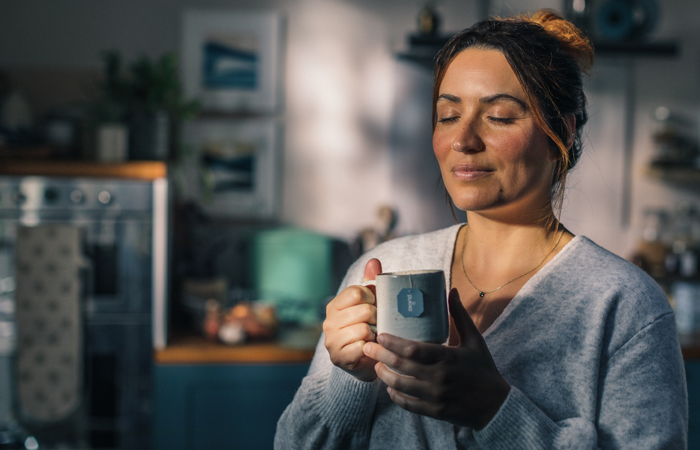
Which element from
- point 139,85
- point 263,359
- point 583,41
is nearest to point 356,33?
point 139,85

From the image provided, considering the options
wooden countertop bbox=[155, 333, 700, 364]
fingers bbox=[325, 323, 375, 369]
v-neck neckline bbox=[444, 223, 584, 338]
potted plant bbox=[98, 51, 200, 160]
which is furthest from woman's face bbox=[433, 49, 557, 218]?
potted plant bbox=[98, 51, 200, 160]

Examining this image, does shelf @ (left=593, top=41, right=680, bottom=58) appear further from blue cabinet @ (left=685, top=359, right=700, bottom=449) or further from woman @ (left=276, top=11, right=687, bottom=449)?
woman @ (left=276, top=11, right=687, bottom=449)

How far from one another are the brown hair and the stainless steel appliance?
1.57 meters


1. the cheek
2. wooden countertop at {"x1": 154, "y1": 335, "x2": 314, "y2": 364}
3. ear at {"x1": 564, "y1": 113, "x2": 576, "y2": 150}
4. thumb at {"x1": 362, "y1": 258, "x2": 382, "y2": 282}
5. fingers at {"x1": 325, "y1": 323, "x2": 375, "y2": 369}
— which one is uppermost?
ear at {"x1": 564, "y1": 113, "x2": 576, "y2": 150}

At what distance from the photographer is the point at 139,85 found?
7.27ft

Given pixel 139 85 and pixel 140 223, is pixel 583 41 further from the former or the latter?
pixel 139 85

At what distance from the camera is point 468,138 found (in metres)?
0.72

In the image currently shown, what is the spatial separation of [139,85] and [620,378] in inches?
82.6

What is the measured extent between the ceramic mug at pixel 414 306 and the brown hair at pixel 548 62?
0.28m

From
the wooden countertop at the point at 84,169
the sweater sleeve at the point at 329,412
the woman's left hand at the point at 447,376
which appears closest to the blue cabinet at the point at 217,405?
the wooden countertop at the point at 84,169

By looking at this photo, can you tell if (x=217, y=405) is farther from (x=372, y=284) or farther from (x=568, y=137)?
(x=568, y=137)

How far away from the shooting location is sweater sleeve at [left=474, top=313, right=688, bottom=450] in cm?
65

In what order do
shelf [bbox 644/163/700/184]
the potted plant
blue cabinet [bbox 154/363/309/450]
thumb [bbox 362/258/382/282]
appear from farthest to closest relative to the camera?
shelf [bbox 644/163/700/184] → the potted plant → blue cabinet [bbox 154/363/309/450] → thumb [bbox 362/258/382/282]

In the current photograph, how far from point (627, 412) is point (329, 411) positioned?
40 cm
